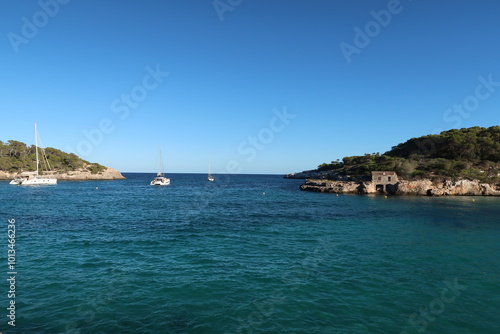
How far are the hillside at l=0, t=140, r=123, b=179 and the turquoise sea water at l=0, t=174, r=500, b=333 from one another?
444 ft

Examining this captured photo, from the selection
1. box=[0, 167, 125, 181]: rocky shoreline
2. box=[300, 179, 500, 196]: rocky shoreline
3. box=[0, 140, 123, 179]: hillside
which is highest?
box=[0, 140, 123, 179]: hillside

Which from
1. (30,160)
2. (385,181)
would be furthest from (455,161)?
(30,160)

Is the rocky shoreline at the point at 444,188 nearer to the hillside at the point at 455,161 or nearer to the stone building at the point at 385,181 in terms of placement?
the stone building at the point at 385,181

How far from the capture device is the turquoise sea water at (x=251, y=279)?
482 inches

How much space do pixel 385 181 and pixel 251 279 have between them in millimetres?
73742

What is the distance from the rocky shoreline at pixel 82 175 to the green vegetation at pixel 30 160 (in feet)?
8.30

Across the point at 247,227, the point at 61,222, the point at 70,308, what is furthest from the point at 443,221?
the point at 61,222

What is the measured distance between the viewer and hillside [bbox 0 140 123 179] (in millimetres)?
136375

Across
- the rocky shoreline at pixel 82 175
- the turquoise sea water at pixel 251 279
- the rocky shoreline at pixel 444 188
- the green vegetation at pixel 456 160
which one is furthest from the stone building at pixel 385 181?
the rocky shoreline at pixel 82 175

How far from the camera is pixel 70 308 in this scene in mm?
13125

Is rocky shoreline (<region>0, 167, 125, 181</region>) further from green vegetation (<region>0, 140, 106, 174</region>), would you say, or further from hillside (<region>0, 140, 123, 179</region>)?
green vegetation (<region>0, 140, 106, 174</region>)

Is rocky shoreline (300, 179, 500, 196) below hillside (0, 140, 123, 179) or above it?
below

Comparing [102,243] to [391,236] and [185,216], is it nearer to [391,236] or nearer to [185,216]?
[185,216]

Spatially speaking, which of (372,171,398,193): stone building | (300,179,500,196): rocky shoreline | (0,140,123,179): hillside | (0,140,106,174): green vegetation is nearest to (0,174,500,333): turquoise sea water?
A: (300,179,500,196): rocky shoreline
